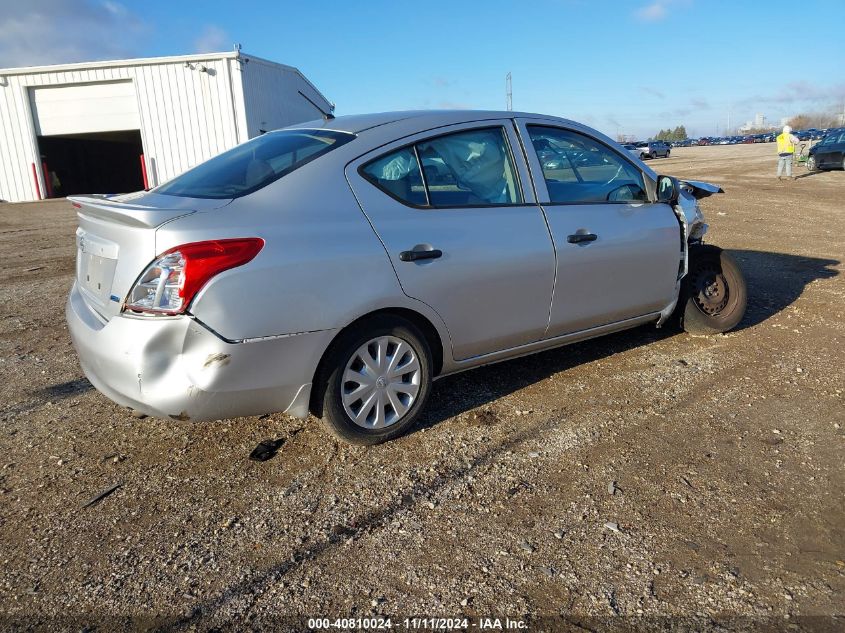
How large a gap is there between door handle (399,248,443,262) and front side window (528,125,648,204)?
102cm

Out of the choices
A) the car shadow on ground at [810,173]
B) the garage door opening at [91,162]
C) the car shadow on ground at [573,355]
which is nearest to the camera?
the car shadow on ground at [573,355]

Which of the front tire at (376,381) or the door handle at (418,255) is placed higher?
the door handle at (418,255)

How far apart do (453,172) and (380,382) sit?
1.25 meters

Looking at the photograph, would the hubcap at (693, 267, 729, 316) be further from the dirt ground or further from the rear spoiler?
the rear spoiler

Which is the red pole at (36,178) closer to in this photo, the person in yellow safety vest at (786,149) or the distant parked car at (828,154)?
the person in yellow safety vest at (786,149)

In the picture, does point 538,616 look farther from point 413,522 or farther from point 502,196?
point 502,196

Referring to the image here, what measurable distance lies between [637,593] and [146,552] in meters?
1.91

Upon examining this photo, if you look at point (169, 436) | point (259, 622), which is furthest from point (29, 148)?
point (259, 622)

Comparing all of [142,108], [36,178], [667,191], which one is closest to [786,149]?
[667,191]

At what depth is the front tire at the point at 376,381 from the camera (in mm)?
3223

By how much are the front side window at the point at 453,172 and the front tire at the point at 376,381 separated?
711mm

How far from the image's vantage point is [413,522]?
2801 millimetres

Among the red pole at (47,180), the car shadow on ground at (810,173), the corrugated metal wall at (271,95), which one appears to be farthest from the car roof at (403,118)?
the red pole at (47,180)

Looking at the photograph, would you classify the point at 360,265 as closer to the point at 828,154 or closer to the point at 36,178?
the point at 828,154
